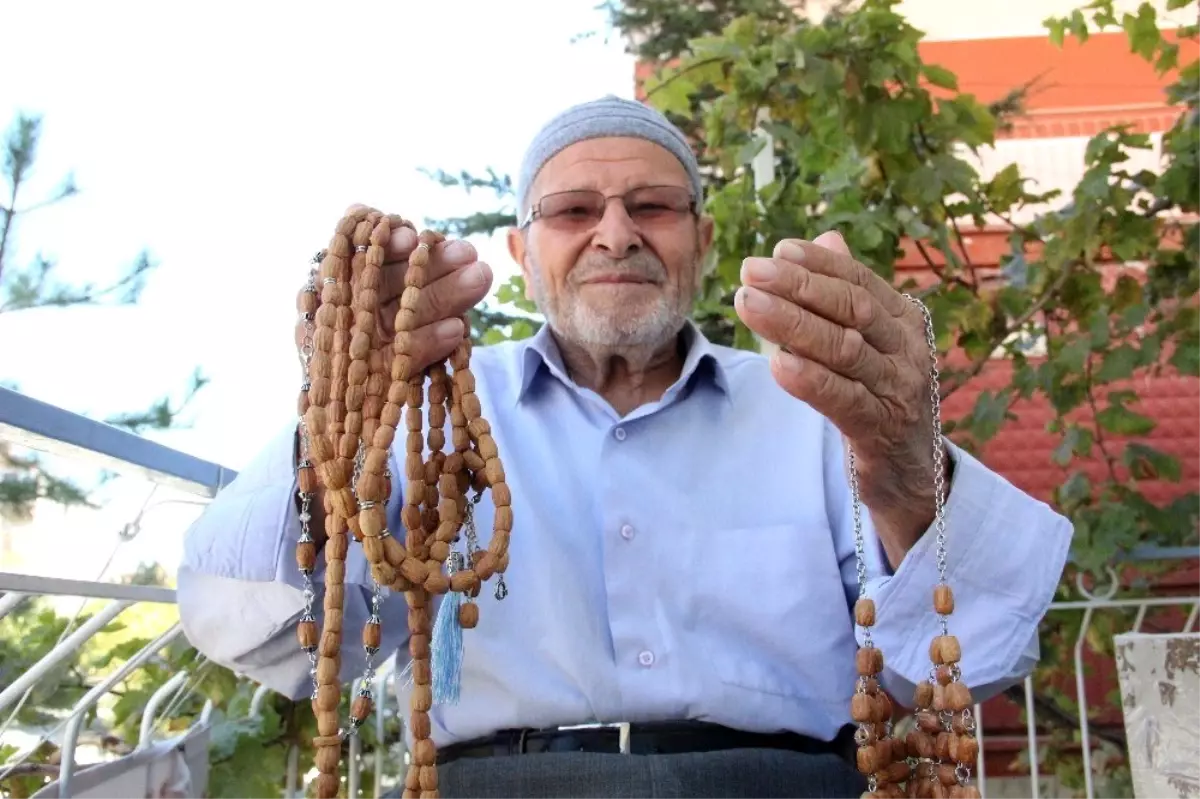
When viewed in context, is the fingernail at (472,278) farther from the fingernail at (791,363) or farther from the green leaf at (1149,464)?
the green leaf at (1149,464)

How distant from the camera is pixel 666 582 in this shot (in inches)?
55.3

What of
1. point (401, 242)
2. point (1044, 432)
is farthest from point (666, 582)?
point (1044, 432)

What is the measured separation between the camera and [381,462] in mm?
889

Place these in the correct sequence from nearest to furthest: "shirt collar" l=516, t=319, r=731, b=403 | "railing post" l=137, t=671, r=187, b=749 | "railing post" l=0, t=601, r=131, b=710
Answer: "railing post" l=0, t=601, r=131, b=710 < "shirt collar" l=516, t=319, r=731, b=403 < "railing post" l=137, t=671, r=187, b=749

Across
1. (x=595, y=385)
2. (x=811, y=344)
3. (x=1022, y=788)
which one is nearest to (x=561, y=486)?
(x=595, y=385)

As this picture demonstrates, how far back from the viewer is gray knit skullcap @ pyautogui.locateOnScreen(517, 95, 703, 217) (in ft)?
5.53

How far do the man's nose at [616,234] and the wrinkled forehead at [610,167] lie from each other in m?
0.03

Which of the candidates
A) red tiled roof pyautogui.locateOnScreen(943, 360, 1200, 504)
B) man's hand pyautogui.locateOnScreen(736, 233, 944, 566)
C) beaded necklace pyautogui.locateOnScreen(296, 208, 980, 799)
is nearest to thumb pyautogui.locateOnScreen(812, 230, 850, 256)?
man's hand pyautogui.locateOnScreen(736, 233, 944, 566)

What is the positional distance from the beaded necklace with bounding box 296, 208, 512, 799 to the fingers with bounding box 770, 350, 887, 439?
0.28 meters

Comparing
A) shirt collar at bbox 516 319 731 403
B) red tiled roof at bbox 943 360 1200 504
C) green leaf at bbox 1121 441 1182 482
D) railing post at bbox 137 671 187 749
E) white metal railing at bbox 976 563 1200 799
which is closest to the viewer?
shirt collar at bbox 516 319 731 403

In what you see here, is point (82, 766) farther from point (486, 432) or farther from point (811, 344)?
point (811, 344)

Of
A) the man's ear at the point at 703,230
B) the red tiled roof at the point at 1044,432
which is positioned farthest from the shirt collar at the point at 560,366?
the red tiled roof at the point at 1044,432

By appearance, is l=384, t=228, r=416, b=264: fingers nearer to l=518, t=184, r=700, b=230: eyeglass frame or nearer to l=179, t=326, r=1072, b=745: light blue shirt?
l=179, t=326, r=1072, b=745: light blue shirt

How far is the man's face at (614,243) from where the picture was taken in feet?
5.26
